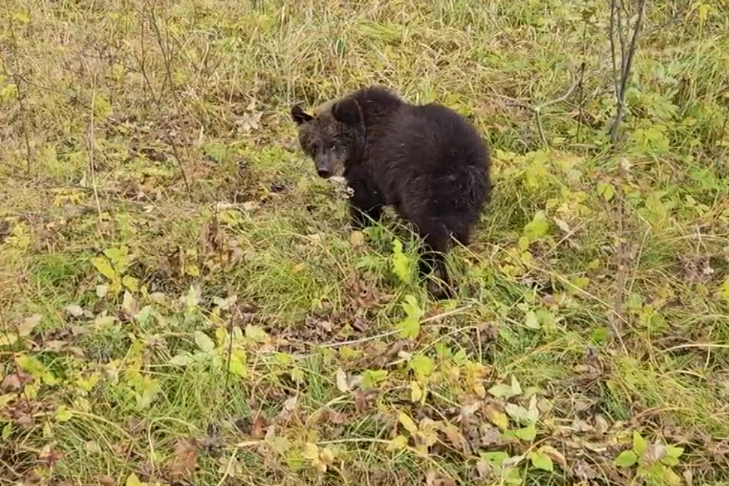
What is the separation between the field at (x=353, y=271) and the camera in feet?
9.45

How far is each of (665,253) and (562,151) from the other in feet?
4.32

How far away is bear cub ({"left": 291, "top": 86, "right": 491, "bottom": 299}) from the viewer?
3.89 meters

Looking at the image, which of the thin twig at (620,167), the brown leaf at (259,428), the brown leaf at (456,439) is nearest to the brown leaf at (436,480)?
the brown leaf at (456,439)

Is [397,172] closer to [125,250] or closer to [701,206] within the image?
[125,250]

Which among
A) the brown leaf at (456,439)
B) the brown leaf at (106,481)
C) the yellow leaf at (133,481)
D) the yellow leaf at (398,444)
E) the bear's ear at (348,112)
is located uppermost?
the bear's ear at (348,112)

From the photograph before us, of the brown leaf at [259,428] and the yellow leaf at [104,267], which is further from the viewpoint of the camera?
the yellow leaf at [104,267]

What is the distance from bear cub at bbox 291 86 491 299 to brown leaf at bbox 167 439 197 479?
1.55m

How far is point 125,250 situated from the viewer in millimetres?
3826

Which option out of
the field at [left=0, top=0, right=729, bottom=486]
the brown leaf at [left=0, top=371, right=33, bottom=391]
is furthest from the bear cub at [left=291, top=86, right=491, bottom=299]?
the brown leaf at [left=0, top=371, right=33, bottom=391]

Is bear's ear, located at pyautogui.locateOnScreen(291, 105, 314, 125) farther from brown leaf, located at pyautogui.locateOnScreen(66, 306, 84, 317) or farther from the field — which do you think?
brown leaf, located at pyautogui.locateOnScreen(66, 306, 84, 317)

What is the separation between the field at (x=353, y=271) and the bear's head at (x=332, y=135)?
0.23 metres

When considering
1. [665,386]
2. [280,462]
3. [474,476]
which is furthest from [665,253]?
[280,462]

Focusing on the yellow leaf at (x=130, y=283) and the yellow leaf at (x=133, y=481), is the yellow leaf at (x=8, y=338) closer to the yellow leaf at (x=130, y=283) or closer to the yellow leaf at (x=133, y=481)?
the yellow leaf at (x=130, y=283)

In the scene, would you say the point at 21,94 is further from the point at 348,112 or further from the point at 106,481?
the point at 106,481
